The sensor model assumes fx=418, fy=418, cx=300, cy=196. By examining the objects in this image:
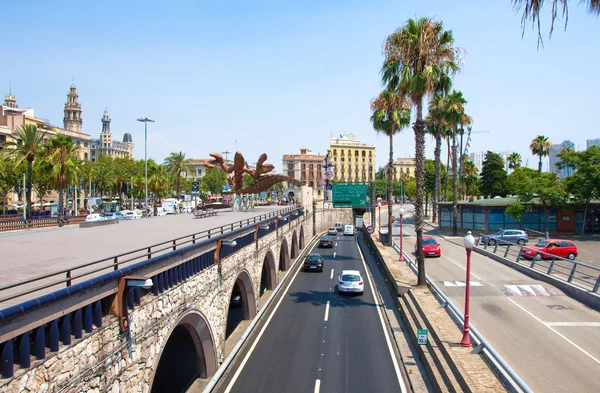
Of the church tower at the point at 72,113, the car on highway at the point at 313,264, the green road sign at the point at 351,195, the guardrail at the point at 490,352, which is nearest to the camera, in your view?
the guardrail at the point at 490,352

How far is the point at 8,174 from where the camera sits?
56.1m

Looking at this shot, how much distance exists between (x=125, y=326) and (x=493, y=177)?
8977 centimetres

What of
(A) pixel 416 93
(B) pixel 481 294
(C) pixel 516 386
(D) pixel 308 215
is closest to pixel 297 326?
(B) pixel 481 294

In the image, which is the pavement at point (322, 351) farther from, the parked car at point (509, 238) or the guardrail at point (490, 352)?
the parked car at point (509, 238)

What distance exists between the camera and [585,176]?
41969mm

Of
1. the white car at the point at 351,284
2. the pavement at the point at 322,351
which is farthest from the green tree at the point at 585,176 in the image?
the white car at the point at 351,284

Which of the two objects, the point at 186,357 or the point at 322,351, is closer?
the point at 322,351

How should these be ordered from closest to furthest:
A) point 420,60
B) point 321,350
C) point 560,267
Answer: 1. point 321,350
2. point 420,60
3. point 560,267

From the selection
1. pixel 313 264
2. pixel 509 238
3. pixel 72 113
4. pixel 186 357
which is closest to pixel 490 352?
pixel 186 357

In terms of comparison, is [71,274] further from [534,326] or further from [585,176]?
[585,176]

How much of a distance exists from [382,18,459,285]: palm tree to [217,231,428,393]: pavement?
5200mm

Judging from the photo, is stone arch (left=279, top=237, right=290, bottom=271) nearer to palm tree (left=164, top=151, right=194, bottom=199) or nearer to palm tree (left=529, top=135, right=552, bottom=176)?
palm tree (left=164, top=151, right=194, bottom=199)

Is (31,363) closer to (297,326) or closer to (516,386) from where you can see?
(516,386)

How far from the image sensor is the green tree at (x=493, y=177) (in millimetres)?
86312
